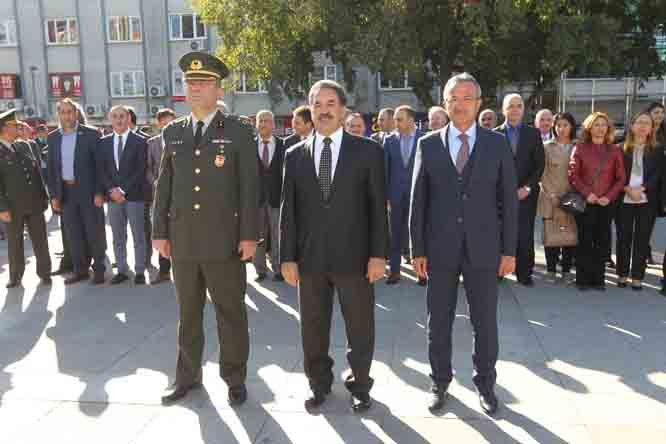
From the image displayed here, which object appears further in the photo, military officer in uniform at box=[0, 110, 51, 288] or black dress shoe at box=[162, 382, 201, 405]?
military officer in uniform at box=[0, 110, 51, 288]

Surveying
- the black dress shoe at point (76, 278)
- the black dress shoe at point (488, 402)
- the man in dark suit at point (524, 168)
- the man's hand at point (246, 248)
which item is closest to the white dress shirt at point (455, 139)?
the man's hand at point (246, 248)

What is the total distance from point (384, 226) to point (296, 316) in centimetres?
236

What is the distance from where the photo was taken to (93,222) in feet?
23.0

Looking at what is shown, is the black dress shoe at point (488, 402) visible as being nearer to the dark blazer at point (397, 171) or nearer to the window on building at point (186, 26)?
the dark blazer at point (397, 171)

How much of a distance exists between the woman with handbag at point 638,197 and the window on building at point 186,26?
27040 millimetres

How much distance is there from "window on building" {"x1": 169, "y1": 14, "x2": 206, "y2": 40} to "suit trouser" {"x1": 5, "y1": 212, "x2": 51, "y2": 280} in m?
25.0

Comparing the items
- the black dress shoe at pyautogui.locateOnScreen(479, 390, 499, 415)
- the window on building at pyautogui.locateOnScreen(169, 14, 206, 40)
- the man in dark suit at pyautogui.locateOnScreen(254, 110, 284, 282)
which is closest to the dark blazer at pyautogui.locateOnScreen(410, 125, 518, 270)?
the black dress shoe at pyautogui.locateOnScreen(479, 390, 499, 415)

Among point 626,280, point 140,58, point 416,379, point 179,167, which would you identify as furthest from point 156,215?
point 140,58

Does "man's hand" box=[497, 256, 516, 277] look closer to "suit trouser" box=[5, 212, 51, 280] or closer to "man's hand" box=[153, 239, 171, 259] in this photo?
"man's hand" box=[153, 239, 171, 259]

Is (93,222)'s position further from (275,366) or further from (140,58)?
(140,58)

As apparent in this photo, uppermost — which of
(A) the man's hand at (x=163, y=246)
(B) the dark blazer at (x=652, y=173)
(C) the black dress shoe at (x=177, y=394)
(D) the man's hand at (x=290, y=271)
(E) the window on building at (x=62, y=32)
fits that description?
(E) the window on building at (x=62, y=32)

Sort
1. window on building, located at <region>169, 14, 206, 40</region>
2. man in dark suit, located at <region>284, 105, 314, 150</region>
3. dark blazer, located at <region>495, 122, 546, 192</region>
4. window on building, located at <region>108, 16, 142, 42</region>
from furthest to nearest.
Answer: window on building, located at <region>108, 16, 142, 42</region> < window on building, located at <region>169, 14, 206, 40</region> < man in dark suit, located at <region>284, 105, 314, 150</region> < dark blazer, located at <region>495, 122, 546, 192</region>

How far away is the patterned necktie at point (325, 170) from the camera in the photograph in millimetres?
3514

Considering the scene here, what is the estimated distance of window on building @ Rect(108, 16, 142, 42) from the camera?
1185 inches
